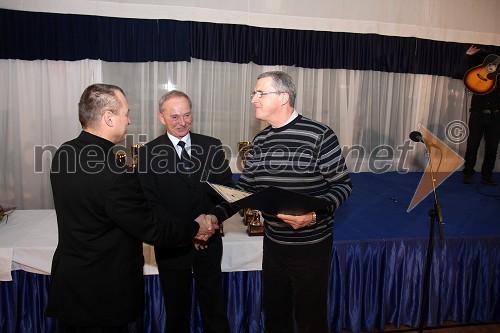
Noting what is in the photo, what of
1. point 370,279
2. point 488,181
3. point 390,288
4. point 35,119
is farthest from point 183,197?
point 488,181

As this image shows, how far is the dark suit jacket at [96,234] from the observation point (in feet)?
5.03

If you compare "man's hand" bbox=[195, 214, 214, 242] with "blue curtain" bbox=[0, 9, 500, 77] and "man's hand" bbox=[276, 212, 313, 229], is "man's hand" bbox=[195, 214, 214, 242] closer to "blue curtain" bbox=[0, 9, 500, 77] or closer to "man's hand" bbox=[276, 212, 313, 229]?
"man's hand" bbox=[276, 212, 313, 229]

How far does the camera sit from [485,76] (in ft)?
17.1

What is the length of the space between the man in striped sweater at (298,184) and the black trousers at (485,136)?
14.2 feet

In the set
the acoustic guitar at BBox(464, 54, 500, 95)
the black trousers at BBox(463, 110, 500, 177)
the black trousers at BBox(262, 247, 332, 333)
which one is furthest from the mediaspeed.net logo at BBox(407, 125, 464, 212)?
the black trousers at BBox(262, 247, 332, 333)

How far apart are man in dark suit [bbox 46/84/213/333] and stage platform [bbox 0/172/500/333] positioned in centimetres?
81

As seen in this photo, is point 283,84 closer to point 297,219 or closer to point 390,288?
point 297,219

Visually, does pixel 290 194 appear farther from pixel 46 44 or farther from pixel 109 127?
pixel 46 44

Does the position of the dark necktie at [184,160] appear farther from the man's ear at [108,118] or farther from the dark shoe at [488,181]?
the dark shoe at [488,181]

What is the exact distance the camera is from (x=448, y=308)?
3014 millimetres

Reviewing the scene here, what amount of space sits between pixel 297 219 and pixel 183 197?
736 mm

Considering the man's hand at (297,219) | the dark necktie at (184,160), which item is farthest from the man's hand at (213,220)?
the man's hand at (297,219)

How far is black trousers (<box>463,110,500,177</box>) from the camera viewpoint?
520 cm

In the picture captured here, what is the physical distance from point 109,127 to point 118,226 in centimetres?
43
